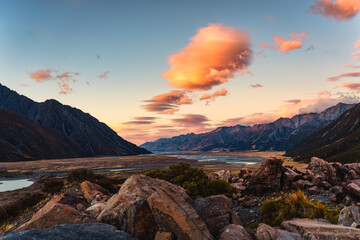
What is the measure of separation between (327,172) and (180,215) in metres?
27.5

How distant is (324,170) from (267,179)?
8.81 metres

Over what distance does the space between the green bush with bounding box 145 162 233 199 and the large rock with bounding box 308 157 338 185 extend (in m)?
12.6

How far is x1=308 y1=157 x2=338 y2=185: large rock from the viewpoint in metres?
26.9

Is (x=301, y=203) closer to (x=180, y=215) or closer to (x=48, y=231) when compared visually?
(x=180, y=215)

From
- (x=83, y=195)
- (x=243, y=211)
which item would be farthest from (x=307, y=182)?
Answer: (x=83, y=195)

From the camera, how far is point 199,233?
862 cm

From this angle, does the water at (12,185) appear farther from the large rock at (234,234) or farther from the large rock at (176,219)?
the large rock at (234,234)

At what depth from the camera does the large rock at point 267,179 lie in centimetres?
2607

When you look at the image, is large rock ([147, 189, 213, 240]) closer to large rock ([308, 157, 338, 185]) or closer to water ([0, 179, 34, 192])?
large rock ([308, 157, 338, 185])

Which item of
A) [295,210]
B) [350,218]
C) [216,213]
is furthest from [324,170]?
[216,213]

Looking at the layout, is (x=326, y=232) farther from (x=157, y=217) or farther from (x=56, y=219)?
(x=56, y=219)

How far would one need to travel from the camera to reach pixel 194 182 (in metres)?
24.6

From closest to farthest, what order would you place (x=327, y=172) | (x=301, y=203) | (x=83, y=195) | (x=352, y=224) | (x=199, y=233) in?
(x=199, y=233), (x=352, y=224), (x=301, y=203), (x=83, y=195), (x=327, y=172)

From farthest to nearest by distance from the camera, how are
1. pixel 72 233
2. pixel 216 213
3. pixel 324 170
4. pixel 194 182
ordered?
pixel 324 170 < pixel 194 182 < pixel 216 213 < pixel 72 233
